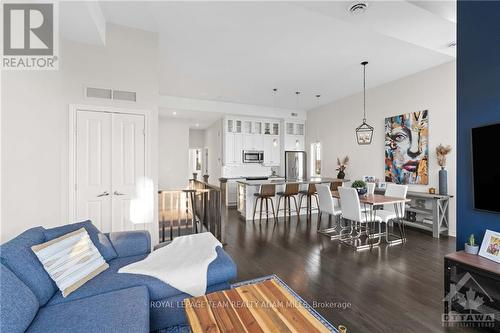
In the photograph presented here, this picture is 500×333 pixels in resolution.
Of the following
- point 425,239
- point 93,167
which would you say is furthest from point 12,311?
point 425,239

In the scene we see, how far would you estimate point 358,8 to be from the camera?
252cm

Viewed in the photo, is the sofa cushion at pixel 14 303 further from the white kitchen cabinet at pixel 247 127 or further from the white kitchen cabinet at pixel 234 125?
the white kitchen cabinet at pixel 247 127

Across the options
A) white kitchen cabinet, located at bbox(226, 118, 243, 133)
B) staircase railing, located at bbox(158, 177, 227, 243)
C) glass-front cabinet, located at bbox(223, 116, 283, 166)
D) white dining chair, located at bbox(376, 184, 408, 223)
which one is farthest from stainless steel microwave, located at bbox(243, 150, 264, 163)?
white dining chair, located at bbox(376, 184, 408, 223)

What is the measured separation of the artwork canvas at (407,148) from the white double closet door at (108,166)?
17.0 feet

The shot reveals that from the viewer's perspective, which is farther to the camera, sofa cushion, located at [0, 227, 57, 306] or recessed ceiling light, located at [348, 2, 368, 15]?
recessed ceiling light, located at [348, 2, 368, 15]

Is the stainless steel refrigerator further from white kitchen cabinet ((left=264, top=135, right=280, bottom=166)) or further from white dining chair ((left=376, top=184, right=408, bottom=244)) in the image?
white dining chair ((left=376, top=184, right=408, bottom=244))

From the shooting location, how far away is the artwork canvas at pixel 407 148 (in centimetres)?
480

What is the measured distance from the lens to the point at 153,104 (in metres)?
3.59

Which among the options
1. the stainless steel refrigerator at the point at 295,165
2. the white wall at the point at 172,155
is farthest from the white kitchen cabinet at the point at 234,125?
the stainless steel refrigerator at the point at 295,165

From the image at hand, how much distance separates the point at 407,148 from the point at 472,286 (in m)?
3.71

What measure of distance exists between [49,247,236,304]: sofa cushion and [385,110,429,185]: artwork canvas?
4.62m

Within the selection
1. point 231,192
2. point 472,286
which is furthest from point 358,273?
point 231,192

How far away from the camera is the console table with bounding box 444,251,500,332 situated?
1.86 meters

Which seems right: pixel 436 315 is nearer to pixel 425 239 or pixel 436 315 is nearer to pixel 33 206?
pixel 425 239
